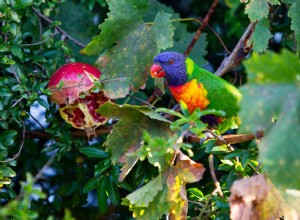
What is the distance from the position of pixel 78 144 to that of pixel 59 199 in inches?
12.2

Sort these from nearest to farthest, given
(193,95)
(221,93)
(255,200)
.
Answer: (255,200) → (221,93) → (193,95)

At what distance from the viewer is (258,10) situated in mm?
2014

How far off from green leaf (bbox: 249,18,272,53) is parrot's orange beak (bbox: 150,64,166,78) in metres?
0.35

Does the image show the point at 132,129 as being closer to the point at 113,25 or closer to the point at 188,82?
the point at 113,25

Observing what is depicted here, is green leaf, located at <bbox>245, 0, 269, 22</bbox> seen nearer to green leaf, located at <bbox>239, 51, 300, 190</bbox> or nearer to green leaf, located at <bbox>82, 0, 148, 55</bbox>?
green leaf, located at <bbox>82, 0, 148, 55</bbox>

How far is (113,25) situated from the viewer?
207 cm

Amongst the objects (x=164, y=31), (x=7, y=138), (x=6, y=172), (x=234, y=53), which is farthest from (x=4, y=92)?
(x=234, y=53)

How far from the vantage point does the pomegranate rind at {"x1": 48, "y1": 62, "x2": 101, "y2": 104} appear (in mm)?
1937

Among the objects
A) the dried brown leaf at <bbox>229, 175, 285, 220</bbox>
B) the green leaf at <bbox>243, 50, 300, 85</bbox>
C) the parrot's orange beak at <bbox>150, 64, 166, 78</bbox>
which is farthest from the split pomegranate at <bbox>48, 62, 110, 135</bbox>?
the green leaf at <bbox>243, 50, 300, 85</bbox>

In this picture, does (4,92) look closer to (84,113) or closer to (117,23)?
(84,113)

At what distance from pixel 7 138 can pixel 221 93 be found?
73 cm

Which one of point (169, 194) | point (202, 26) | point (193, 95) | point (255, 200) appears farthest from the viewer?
point (202, 26)

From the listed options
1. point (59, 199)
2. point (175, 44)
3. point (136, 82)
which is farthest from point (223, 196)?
point (175, 44)

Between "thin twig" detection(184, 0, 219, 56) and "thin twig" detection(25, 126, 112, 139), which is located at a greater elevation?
"thin twig" detection(184, 0, 219, 56)
